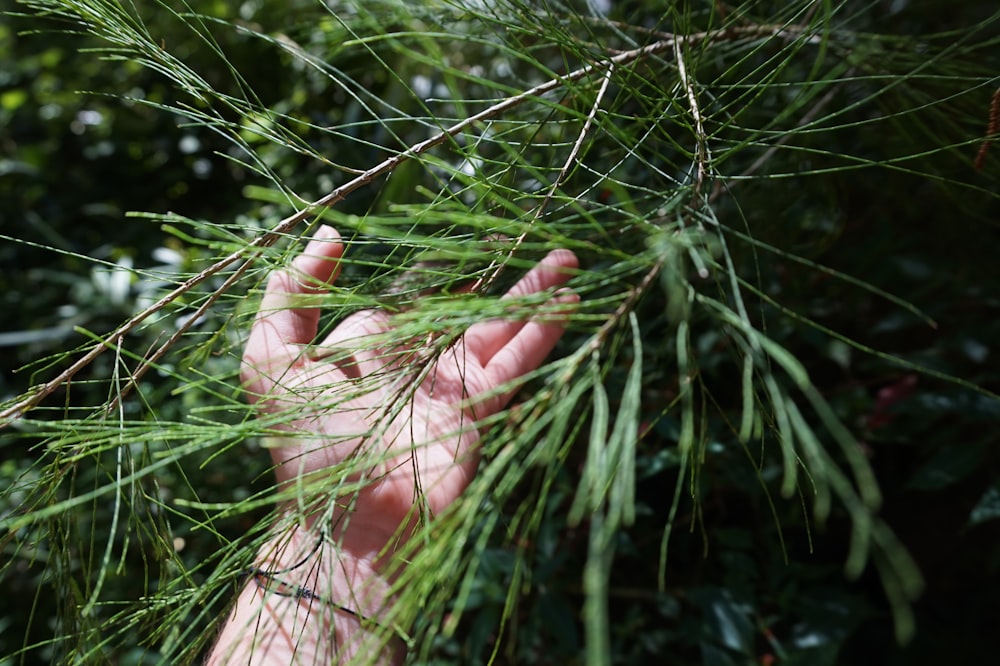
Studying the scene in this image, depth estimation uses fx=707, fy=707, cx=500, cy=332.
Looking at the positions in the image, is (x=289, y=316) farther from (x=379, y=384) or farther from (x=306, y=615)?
(x=306, y=615)

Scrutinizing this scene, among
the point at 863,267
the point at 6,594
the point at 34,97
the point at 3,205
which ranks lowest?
the point at 6,594

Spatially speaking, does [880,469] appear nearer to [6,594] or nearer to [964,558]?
[964,558]

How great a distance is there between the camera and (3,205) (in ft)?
4.65

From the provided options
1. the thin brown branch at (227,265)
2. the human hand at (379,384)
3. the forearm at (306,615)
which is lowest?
the forearm at (306,615)

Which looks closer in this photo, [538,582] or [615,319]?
[615,319]

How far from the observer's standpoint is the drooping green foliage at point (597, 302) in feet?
1.38

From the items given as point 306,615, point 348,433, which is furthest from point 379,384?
point 306,615

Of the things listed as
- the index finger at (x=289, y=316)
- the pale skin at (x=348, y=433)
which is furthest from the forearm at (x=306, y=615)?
the index finger at (x=289, y=316)

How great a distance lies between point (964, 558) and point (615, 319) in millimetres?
1004

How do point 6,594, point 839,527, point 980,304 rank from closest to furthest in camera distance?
point 980,304
point 839,527
point 6,594

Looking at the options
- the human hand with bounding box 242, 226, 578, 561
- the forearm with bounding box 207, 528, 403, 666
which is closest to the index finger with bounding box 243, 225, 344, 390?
the human hand with bounding box 242, 226, 578, 561

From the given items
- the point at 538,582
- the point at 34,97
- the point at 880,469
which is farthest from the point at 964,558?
the point at 34,97

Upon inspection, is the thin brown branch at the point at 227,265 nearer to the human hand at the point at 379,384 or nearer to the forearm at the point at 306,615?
the human hand at the point at 379,384

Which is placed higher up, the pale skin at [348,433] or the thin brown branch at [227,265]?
the thin brown branch at [227,265]
